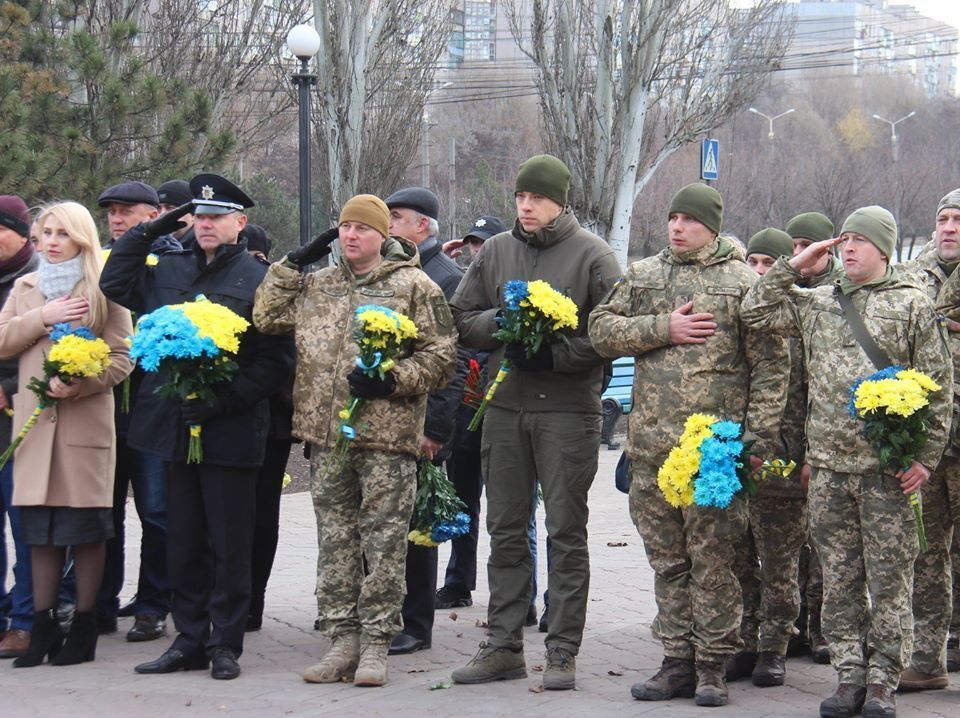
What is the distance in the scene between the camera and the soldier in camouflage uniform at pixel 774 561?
6.59 m

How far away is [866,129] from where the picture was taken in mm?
66562

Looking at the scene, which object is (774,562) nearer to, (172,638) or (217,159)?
(172,638)

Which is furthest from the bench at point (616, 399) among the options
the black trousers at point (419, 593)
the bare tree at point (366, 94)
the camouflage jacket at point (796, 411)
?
the camouflage jacket at point (796, 411)

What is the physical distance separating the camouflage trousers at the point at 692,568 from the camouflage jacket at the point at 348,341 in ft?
3.70

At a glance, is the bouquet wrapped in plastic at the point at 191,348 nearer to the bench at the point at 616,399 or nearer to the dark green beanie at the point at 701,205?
the dark green beanie at the point at 701,205

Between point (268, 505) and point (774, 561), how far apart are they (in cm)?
284

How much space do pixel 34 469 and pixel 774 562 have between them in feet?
12.3

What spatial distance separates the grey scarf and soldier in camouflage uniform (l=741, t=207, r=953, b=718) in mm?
3455

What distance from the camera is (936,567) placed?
6.48 metres

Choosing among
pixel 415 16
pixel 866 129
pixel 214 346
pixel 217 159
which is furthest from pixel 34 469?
pixel 866 129

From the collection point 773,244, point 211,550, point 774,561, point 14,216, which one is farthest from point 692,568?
point 14,216

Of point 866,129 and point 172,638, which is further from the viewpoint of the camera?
point 866,129

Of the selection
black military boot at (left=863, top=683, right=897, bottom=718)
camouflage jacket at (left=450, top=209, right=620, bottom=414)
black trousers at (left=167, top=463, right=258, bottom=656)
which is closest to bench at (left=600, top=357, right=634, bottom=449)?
camouflage jacket at (left=450, top=209, right=620, bottom=414)

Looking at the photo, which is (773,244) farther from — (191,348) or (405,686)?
(191,348)
